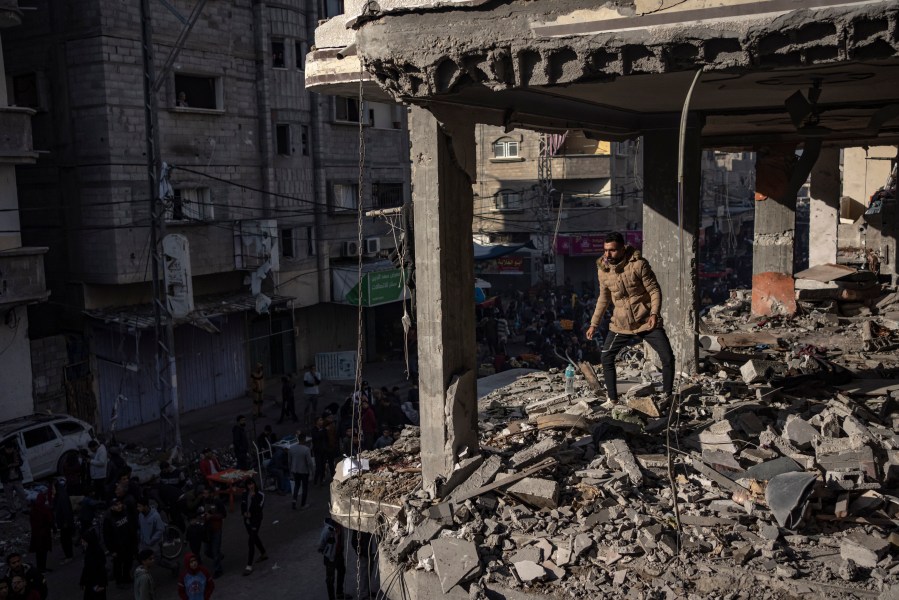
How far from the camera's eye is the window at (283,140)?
24.2 metres

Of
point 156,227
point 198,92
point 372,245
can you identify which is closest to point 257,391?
point 156,227

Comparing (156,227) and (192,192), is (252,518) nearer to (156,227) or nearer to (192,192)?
(156,227)

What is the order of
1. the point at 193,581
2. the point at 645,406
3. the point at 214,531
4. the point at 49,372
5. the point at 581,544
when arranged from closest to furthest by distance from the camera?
1. the point at 581,544
2. the point at 645,406
3. the point at 193,581
4. the point at 214,531
5. the point at 49,372

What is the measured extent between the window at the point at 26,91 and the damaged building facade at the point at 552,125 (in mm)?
14553

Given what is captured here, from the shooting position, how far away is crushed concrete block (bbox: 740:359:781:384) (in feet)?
30.8

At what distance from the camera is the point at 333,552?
10.8 m

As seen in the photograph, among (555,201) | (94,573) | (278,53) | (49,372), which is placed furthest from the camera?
(555,201)

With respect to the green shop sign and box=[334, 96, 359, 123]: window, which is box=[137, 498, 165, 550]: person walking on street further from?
box=[334, 96, 359, 123]: window

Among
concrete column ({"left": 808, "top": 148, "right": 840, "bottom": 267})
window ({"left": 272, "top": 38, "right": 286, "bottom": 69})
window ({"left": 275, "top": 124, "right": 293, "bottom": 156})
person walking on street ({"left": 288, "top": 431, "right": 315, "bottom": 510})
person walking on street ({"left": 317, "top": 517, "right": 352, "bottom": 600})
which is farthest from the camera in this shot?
window ({"left": 275, "top": 124, "right": 293, "bottom": 156})

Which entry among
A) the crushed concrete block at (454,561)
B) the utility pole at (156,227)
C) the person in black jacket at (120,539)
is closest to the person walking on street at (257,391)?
the utility pole at (156,227)

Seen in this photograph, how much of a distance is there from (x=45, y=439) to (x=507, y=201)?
1015 inches

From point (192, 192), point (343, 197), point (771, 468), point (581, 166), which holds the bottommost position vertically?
point (771, 468)

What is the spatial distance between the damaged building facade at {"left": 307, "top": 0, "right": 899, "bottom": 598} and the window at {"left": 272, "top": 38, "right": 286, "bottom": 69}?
15738 mm

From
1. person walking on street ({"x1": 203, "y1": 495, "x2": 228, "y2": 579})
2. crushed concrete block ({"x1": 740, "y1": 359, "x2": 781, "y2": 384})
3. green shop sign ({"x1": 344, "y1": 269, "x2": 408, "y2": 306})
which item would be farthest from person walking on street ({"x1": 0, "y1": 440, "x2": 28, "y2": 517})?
crushed concrete block ({"x1": 740, "y1": 359, "x2": 781, "y2": 384})
